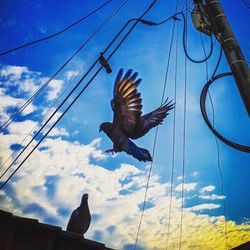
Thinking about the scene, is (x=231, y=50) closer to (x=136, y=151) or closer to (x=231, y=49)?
(x=231, y=49)

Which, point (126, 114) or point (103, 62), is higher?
point (126, 114)

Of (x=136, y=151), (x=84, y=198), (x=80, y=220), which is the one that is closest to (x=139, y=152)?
(x=136, y=151)

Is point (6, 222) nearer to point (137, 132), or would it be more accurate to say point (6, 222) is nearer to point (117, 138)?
point (117, 138)

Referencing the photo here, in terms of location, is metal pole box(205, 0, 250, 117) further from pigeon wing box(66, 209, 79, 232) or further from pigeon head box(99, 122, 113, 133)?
pigeon head box(99, 122, 113, 133)

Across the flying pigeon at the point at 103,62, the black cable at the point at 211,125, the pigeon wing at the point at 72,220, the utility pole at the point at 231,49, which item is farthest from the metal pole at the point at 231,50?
the pigeon wing at the point at 72,220

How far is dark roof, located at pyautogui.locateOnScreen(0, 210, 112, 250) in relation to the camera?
169 inches

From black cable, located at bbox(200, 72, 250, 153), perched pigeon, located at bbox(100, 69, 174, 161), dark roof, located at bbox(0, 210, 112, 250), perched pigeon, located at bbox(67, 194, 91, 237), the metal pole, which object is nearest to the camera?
the metal pole

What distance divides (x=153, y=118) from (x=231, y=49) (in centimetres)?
615

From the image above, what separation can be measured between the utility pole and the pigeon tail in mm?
4911

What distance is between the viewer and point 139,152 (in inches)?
307

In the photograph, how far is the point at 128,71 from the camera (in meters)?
8.40

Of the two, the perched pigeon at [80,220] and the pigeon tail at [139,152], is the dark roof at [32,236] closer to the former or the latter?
the perched pigeon at [80,220]

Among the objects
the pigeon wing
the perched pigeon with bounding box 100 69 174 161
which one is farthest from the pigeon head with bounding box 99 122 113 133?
the pigeon wing

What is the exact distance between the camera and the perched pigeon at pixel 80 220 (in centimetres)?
591
